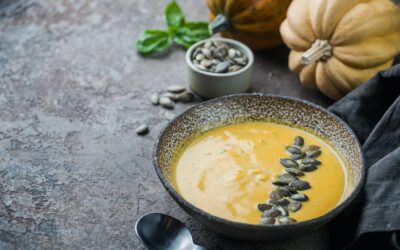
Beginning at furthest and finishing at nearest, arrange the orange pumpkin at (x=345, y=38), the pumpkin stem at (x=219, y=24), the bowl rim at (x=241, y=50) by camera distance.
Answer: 1. the pumpkin stem at (x=219, y=24)
2. the bowl rim at (x=241, y=50)
3. the orange pumpkin at (x=345, y=38)

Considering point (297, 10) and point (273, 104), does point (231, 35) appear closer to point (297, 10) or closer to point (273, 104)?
point (297, 10)

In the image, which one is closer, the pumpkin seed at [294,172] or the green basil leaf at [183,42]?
the pumpkin seed at [294,172]

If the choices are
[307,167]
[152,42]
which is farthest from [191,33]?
[307,167]

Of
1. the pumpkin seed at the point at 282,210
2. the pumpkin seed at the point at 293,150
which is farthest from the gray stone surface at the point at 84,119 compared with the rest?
the pumpkin seed at the point at 293,150

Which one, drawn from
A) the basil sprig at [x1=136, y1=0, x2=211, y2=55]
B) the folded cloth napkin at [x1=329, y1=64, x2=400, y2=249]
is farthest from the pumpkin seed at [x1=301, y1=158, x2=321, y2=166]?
the basil sprig at [x1=136, y1=0, x2=211, y2=55]

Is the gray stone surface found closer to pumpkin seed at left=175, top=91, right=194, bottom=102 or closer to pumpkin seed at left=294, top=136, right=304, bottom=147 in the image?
pumpkin seed at left=175, top=91, right=194, bottom=102

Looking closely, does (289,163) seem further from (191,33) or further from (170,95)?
(191,33)

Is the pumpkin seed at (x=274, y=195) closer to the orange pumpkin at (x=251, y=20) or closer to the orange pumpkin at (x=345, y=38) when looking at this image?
the orange pumpkin at (x=345, y=38)
